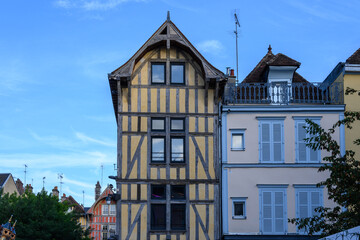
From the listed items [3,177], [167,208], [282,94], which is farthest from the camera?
[3,177]

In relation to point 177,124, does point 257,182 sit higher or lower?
lower

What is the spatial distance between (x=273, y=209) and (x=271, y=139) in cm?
277

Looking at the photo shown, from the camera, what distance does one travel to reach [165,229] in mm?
Result: 23875

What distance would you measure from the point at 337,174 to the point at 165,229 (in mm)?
8976

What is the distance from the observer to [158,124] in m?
24.7

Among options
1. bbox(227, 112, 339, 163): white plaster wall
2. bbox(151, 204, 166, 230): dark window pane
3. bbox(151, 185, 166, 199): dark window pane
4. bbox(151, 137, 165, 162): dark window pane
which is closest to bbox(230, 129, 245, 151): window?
bbox(227, 112, 339, 163): white plaster wall

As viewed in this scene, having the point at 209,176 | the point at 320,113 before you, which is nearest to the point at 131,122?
the point at 209,176

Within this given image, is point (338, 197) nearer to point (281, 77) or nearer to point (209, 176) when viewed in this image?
point (209, 176)

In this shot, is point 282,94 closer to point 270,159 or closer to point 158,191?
point 270,159

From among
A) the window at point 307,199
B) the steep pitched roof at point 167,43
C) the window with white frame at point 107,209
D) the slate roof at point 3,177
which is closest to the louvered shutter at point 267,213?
the window at point 307,199

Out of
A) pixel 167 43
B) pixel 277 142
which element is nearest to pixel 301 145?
pixel 277 142

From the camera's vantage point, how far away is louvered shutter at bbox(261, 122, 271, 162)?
24.6 metres

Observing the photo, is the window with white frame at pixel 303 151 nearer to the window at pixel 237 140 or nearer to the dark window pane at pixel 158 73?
the window at pixel 237 140

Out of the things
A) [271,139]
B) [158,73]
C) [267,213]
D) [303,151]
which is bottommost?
[267,213]
